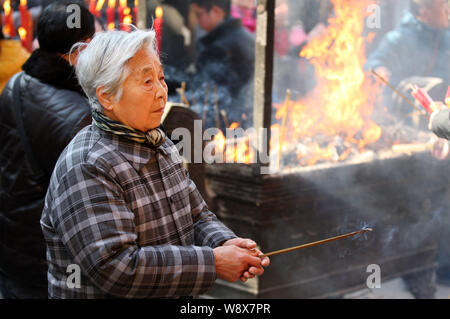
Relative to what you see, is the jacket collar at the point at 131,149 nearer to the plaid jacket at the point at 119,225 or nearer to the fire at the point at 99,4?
the plaid jacket at the point at 119,225

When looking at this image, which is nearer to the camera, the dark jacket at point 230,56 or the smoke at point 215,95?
the smoke at point 215,95

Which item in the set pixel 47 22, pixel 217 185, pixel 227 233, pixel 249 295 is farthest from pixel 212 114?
pixel 227 233

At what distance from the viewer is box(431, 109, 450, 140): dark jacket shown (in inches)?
110

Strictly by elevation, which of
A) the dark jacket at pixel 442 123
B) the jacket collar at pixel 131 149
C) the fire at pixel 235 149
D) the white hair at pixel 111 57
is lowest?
the fire at pixel 235 149

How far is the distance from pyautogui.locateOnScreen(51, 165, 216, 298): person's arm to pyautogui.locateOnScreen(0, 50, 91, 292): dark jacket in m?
0.82

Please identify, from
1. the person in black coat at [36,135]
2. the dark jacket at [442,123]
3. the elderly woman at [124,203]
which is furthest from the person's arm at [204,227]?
the dark jacket at [442,123]

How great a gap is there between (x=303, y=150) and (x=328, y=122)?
2.59ft

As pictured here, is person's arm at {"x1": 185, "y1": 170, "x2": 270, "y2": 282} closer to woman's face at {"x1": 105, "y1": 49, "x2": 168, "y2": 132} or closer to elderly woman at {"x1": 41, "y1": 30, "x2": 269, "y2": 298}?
elderly woman at {"x1": 41, "y1": 30, "x2": 269, "y2": 298}

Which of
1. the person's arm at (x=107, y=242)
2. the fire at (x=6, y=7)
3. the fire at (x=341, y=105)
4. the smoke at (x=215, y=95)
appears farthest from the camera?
the smoke at (x=215, y=95)

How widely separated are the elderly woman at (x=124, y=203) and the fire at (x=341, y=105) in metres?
3.05

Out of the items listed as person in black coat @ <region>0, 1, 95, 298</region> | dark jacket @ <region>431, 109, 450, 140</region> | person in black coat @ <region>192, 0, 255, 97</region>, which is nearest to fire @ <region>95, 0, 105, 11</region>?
person in black coat @ <region>192, 0, 255, 97</region>

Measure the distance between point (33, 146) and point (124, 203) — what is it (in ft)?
3.59

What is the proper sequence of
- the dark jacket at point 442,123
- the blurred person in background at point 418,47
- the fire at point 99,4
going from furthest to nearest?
the fire at point 99,4 < the blurred person in background at point 418,47 < the dark jacket at point 442,123

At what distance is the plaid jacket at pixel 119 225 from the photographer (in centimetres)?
177
